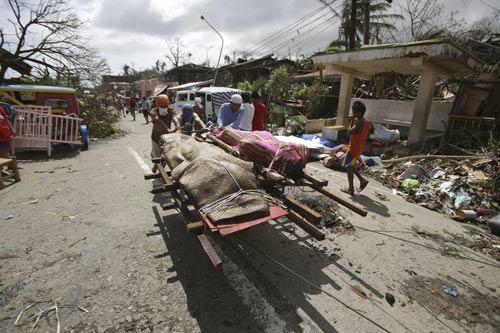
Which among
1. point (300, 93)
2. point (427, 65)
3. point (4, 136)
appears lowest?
point (4, 136)

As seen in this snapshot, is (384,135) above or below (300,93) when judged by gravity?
below

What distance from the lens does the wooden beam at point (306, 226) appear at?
2.13 metres

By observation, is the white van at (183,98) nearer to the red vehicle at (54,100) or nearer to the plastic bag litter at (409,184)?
the red vehicle at (54,100)

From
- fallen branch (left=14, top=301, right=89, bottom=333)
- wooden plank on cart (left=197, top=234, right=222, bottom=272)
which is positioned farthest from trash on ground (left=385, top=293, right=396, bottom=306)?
fallen branch (left=14, top=301, right=89, bottom=333)

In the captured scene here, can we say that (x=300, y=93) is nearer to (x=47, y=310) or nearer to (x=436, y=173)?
(x=436, y=173)

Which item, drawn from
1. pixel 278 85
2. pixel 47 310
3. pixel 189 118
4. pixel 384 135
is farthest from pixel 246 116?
pixel 278 85

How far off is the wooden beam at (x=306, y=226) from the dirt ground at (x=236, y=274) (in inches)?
23.8

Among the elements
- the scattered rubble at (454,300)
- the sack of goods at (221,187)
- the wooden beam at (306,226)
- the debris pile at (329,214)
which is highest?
the sack of goods at (221,187)

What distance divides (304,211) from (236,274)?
0.93m

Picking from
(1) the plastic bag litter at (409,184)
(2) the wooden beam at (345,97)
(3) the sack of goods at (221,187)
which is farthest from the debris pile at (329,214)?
(2) the wooden beam at (345,97)

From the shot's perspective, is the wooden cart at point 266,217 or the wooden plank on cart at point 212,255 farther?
the wooden cart at point 266,217

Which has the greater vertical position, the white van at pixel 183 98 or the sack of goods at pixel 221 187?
the white van at pixel 183 98

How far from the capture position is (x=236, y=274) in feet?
8.36

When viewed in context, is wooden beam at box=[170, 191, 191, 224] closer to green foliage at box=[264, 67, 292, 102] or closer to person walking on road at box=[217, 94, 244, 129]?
person walking on road at box=[217, 94, 244, 129]
